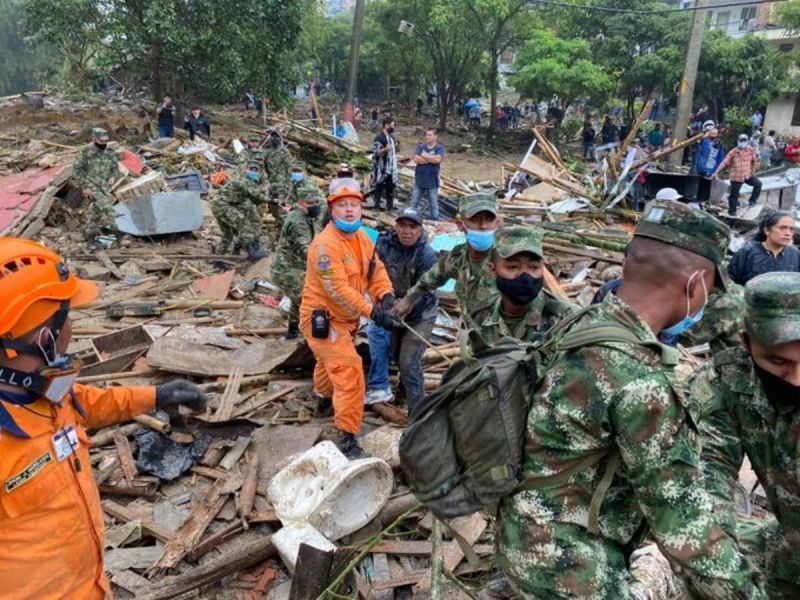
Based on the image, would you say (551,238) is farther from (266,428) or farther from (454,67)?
(454,67)

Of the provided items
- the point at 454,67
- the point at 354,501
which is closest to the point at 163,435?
the point at 354,501

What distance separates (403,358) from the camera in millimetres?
5383

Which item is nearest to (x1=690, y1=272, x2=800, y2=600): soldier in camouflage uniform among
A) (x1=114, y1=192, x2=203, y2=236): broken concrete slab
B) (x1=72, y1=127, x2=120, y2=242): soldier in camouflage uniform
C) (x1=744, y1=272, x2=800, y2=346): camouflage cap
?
(x1=744, y1=272, x2=800, y2=346): camouflage cap

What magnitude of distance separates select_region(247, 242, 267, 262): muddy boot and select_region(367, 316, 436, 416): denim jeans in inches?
205

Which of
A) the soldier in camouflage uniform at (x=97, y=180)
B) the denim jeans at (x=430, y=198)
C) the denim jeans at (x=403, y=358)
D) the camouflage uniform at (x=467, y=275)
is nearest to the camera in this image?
the camouflage uniform at (x=467, y=275)

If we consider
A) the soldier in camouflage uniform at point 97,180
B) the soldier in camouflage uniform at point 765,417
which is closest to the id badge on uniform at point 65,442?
the soldier in camouflage uniform at point 765,417

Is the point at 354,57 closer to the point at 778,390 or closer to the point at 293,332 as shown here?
the point at 293,332

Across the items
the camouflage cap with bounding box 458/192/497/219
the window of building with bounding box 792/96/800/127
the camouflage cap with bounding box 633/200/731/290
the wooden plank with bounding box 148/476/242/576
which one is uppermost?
the window of building with bounding box 792/96/800/127

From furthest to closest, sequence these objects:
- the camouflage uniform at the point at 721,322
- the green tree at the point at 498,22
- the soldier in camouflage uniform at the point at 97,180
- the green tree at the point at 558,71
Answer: the green tree at the point at 498,22
the green tree at the point at 558,71
the soldier in camouflage uniform at the point at 97,180
the camouflage uniform at the point at 721,322

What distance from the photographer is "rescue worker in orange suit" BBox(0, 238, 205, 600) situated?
2.14 metres

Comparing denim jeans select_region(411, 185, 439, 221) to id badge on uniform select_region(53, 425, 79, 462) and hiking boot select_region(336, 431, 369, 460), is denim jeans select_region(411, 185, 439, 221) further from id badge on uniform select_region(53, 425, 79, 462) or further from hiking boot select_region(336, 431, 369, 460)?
id badge on uniform select_region(53, 425, 79, 462)

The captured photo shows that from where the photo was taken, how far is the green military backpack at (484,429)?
78.2 inches

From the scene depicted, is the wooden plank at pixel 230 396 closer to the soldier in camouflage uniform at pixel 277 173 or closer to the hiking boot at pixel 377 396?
the hiking boot at pixel 377 396

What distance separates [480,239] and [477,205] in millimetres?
277
